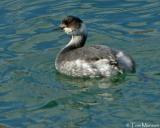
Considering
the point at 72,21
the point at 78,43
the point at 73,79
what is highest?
the point at 72,21

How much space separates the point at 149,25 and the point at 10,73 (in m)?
3.79

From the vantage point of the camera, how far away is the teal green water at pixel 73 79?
12766 mm

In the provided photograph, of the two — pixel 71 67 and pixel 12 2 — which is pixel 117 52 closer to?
pixel 71 67

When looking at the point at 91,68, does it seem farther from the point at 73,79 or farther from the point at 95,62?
the point at 73,79

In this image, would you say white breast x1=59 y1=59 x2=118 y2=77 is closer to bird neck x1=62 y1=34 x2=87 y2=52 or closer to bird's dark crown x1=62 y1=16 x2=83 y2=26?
bird neck x1=62 y1=34 x2=87 y2=52

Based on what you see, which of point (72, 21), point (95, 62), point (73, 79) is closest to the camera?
point (95, 62)

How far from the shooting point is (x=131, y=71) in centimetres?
1465

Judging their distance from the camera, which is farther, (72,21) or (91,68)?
(72,21)

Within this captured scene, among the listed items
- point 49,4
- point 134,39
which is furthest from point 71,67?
point 49,4

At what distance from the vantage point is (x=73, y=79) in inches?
584

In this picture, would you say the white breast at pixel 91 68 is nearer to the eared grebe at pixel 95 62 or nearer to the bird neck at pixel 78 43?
the eared grebe at pixel 95 62

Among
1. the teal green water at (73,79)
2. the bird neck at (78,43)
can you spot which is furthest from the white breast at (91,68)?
the bird neck at (78,43)

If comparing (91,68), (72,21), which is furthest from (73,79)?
(72,21)

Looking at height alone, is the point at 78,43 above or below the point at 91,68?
above
